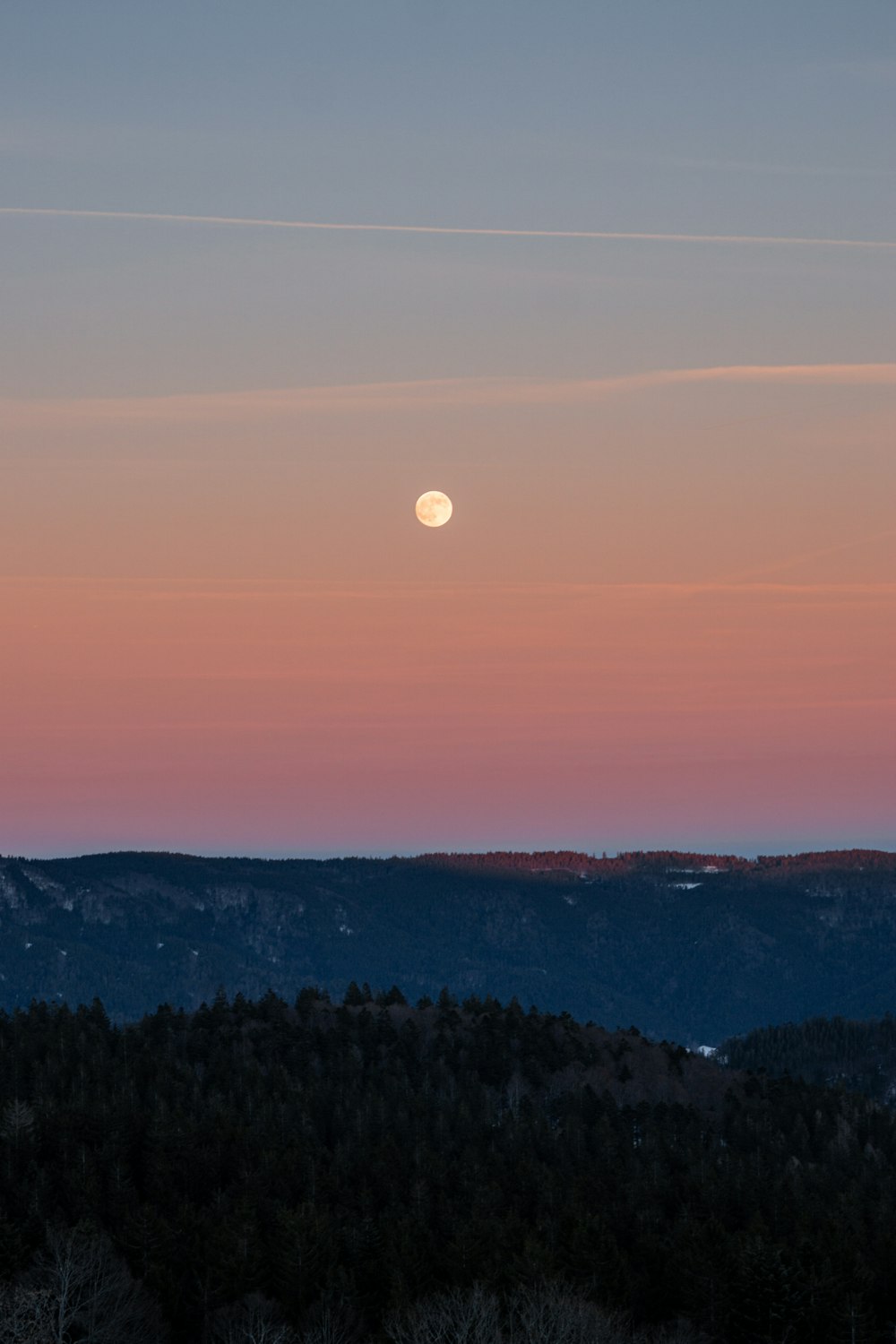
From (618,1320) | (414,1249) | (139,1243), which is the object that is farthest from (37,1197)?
(618,1320)

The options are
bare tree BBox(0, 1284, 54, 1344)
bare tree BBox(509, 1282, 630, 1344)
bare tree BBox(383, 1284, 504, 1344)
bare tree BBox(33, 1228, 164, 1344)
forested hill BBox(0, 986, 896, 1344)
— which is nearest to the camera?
bare tree BBox(0, 1284, 54, 1344)

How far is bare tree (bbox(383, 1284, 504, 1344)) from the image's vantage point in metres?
108

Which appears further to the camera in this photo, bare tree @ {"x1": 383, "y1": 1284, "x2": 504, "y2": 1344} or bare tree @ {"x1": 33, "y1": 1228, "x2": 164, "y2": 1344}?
bare tree @ {"x1": 33, "y1": 1228, "x2": 164, "y2": 1344}

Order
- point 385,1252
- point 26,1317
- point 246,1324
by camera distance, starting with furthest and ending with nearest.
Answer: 1. point 385,1252
2. point 246,1324
3. point 26,1317

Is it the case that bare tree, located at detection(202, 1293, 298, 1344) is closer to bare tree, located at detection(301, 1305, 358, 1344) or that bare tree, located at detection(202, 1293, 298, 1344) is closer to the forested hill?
the forested hill

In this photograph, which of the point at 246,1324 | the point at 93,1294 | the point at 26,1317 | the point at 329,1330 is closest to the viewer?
the point at 26,1317

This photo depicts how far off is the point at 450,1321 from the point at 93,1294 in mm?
24520

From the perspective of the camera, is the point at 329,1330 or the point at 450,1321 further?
the point at 329,1330

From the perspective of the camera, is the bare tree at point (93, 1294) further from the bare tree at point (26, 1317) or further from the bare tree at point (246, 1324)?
the bare tree at point (246, 1324)

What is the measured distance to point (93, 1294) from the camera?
116500 millimetres

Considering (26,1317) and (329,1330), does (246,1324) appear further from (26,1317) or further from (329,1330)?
(26,1317)

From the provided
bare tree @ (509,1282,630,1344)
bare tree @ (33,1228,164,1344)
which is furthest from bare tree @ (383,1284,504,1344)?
bare tree @ (33,1228,164,1344)

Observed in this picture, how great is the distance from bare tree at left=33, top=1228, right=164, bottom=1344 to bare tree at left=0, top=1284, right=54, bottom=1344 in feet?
2.53

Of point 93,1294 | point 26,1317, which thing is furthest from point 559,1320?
point 26,1317
